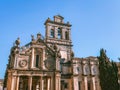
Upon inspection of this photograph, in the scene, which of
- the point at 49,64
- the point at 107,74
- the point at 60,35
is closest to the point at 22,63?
the point at 49,64

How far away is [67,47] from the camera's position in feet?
143

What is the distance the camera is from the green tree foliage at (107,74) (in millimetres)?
24094

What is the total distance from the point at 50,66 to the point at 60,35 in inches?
467

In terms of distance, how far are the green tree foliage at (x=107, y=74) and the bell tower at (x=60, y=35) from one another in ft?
55.4

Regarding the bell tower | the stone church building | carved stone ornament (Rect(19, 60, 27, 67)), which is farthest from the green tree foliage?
the bell tower

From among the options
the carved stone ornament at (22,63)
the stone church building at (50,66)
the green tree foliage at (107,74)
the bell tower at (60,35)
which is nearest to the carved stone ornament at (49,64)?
the stone church building at (50,66)

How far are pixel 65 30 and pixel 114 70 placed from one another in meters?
22.2

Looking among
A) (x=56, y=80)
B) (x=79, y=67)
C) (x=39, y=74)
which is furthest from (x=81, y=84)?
(x=39, y=74)

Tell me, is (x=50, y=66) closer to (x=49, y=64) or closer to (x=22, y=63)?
(x=49, y=64)

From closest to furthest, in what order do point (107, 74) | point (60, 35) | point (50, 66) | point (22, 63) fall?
point (107, 74) < point (22, 63) < point (50, 66) < point (60, 35)

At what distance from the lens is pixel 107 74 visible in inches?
975

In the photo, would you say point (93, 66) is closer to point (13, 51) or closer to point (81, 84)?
point (81, 84)

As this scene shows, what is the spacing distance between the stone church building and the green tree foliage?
10.4 meters

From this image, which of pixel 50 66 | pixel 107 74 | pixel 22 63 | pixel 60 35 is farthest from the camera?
pixel 60 35
